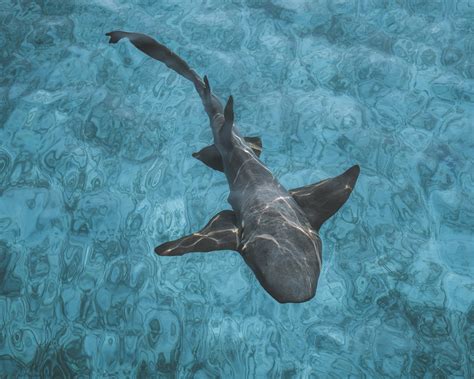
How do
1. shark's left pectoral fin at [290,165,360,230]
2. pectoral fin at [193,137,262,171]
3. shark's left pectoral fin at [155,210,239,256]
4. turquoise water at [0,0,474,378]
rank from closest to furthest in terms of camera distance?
turquoise water at [0,0,474,378] → shark's left pectoral fin at [155,210,239,256] → shark's left pectoral fin at [290,165,360,230] → pectoral fin at [193,137,262,171]

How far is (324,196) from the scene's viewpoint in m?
5.18

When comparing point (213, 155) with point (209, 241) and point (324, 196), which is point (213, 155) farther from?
point (324, 196)

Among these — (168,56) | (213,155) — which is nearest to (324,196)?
(213,155)

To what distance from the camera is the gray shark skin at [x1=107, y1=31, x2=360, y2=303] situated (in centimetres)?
415

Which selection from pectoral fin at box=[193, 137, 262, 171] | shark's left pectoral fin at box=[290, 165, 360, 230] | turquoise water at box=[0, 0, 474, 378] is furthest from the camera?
pectoral fin at box=[193, 137, 262, 171]

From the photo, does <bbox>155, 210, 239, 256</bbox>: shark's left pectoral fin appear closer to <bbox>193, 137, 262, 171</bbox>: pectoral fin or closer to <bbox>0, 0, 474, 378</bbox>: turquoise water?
<bbox>0, 0, 474, 378</bbox>: turquoise water

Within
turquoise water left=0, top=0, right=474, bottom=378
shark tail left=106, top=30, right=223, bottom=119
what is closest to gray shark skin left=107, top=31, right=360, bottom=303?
turquoise water left=0, top=0, right=474, bottom=378

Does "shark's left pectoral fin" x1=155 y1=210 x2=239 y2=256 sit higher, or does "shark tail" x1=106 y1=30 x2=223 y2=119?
"shark tail" x1=106 y1=30 x2=223 y2=119

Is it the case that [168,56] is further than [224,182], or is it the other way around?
[168,56]

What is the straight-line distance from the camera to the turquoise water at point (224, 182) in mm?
4676

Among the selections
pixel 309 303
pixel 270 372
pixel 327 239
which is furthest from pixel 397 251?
pixel 270 372

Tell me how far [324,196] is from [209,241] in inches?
58.8

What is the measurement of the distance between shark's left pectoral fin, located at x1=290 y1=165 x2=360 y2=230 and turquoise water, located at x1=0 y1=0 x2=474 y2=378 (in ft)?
1.66

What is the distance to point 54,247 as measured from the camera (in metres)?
5.48
